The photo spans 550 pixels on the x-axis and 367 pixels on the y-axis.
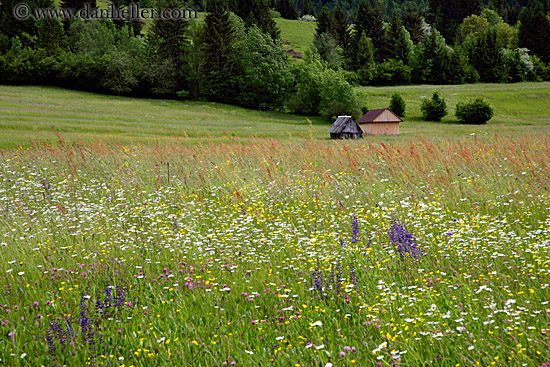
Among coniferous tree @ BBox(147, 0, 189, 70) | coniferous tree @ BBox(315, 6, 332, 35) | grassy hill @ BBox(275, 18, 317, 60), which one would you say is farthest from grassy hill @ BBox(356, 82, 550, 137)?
grassy hill @ BBox(275, 18, 317, 60)

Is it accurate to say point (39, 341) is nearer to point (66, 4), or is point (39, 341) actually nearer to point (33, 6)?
point (33, 6)

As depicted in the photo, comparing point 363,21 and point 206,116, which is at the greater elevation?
point 363,21

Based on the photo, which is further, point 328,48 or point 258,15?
point 328,48

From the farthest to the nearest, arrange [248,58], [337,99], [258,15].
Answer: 1. [258,15]
2. [248,58]
3. [337,99]

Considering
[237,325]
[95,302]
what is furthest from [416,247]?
[95,302]

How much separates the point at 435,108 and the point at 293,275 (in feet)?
206

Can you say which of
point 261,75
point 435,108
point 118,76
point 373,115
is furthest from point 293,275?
point 118,76

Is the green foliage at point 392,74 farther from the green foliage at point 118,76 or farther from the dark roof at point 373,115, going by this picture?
the green foliage at point 118,76

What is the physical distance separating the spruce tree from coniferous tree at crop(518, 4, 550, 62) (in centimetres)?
7685

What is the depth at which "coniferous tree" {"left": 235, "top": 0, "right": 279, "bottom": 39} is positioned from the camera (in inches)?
3600

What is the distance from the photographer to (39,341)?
11.7 feet

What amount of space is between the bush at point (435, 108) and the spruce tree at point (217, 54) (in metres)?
34.0

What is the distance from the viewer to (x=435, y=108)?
61.2 meters

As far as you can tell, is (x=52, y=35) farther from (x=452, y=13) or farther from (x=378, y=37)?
(x=452, y=13)
